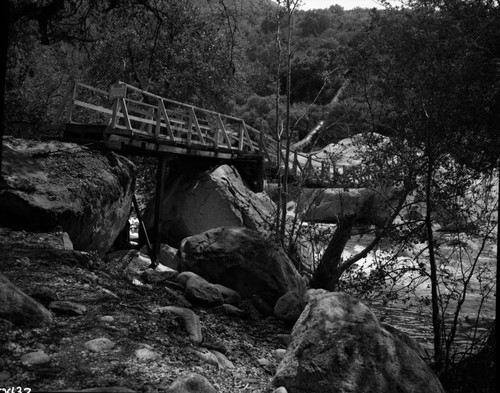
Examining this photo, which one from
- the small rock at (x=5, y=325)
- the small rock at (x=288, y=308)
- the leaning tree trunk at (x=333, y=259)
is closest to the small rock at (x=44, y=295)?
the small rock at (x=5, y=325)

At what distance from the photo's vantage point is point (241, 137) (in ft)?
57.0

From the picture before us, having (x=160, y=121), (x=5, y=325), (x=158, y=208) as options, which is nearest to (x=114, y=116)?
(x=160, y=121)

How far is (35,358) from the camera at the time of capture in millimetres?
3502

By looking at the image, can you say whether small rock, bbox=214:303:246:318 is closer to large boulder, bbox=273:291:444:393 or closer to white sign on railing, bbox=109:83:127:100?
large boulder, bbox=273:291:444:393

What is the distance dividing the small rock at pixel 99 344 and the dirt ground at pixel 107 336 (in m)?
0.04

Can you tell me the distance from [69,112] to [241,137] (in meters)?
6.70

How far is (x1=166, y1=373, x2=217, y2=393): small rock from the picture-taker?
356 centimetres

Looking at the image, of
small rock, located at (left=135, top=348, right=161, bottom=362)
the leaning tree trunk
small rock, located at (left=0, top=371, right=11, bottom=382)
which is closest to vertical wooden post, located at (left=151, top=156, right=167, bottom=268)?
the leaning tree trunk

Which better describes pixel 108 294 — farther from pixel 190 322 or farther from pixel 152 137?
pixel 152 137

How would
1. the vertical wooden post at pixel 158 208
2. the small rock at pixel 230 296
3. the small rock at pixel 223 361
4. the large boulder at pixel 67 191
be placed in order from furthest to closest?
the vertical wooden post at pixel 158 208 < the small rock at pixel 230 296 < the large boulder at pixel 67 191 < the small rock at pixel 223 361

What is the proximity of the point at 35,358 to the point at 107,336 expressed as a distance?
80cm

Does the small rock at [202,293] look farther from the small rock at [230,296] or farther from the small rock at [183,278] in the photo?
the small rock at [230,296]

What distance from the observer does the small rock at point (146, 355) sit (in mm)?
4021

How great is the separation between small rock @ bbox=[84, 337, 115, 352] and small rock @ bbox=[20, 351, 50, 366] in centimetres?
39
